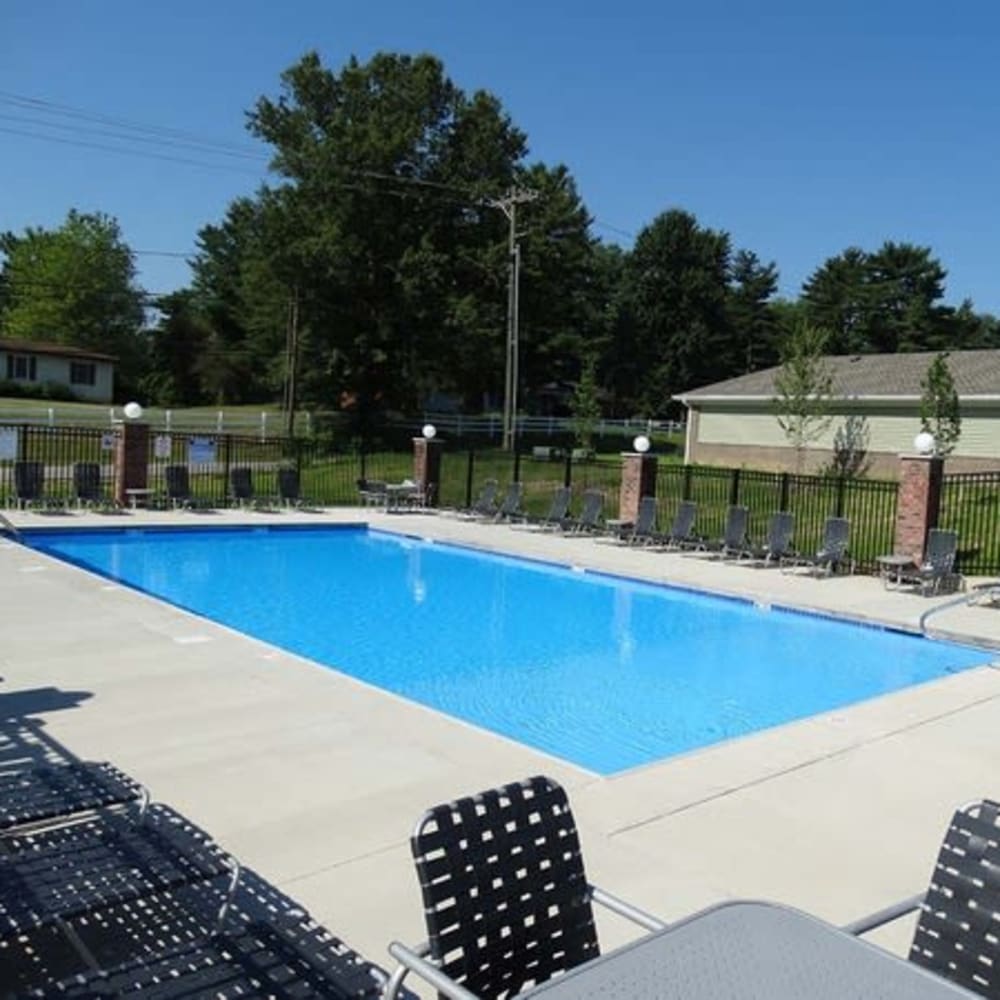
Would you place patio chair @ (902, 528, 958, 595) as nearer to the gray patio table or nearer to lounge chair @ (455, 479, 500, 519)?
lounge chair @ (455, 479, 500, 519)

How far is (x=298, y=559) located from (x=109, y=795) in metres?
12.7

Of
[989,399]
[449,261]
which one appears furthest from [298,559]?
[449,261]

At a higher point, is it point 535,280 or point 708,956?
point 535,280

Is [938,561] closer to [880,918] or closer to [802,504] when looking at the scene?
[802,504]

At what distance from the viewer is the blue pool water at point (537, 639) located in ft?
28.7

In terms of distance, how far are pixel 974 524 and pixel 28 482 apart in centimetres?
1719

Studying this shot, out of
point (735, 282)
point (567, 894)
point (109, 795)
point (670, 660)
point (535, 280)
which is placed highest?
point (735, 282)

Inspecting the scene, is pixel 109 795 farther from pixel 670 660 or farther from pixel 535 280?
pixel 535 280

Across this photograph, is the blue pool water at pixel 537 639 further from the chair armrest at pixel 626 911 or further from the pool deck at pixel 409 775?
the chair armrest at pixel 626 911

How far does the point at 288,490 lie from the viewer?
20719 millimetres

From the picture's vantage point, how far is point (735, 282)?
222ft

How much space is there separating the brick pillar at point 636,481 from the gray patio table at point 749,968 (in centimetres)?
1647

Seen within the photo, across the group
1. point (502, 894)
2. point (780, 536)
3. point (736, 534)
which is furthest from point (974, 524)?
point (502, 894)

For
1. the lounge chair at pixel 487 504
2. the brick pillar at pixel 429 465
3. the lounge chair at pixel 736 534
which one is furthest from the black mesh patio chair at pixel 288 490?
the lounge chair at pixel 736 534
